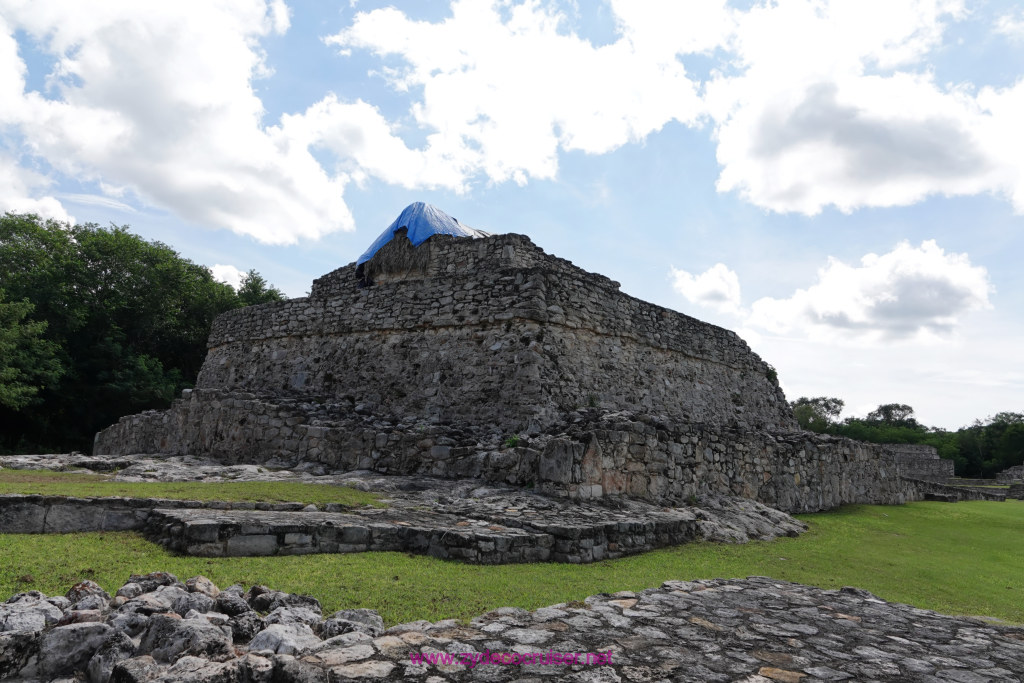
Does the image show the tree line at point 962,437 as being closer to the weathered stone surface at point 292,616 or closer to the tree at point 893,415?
the tree at point 893,415

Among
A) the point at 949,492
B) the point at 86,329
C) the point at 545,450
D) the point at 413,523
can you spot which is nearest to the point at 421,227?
the point at 545,450

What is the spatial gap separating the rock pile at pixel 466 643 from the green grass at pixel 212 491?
3.14 m

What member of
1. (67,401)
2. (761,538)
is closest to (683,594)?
(761,538)

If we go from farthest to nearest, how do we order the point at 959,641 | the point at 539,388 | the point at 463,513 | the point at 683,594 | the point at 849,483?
the point at 849,483
the point at 539,388
the point at 463,513
the point at 683,594
the point at 959,641

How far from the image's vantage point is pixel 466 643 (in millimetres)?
3293

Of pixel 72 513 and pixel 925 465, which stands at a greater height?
pixel 925 465

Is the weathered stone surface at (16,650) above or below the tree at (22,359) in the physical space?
below

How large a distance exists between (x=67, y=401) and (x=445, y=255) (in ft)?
54.3

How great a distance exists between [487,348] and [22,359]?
56.4ft

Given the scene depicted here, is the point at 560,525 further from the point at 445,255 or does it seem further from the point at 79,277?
the point at 79,277

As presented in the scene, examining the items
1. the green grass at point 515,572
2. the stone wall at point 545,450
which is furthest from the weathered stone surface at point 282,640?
the stone wall at point 545,450

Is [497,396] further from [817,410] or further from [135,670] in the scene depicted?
[817,410]

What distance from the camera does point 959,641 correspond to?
3943 millimetres

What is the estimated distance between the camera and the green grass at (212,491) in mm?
6512
